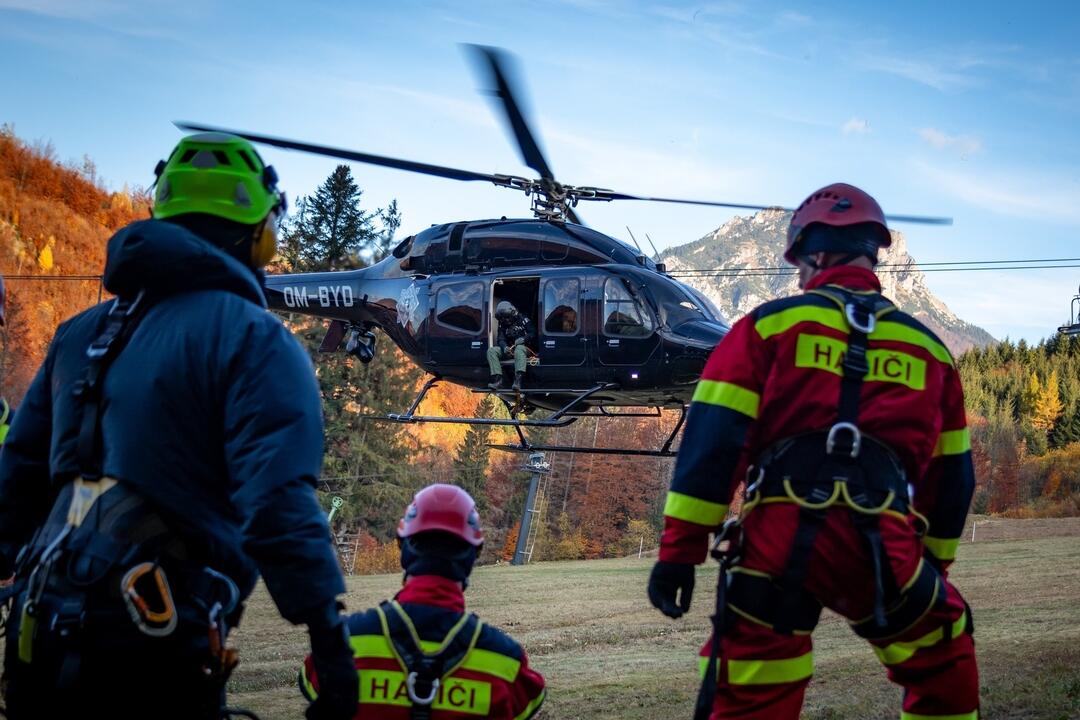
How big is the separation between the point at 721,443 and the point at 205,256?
172 centimetres

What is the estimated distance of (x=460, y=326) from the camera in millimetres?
14336

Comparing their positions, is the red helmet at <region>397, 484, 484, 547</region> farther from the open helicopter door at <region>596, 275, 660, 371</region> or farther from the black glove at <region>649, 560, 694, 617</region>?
the open helicopter door at <region>596, 275, 660, 371</region>

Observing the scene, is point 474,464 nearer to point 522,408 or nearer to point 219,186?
point 522,408

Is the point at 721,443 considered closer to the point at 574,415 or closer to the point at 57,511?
the point at 57,511

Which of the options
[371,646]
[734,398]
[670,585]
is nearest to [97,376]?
[371,646]

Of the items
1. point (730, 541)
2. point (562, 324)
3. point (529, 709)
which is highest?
point (562, 324)

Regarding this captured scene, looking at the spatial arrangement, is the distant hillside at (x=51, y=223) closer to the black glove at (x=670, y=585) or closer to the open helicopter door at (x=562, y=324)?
the open helicopter door at (x=562, y=324)

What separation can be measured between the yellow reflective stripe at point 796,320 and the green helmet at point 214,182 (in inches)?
65.4

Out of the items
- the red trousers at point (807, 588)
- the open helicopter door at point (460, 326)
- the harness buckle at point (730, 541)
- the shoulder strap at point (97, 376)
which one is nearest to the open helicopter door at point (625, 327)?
the open helicopter door at point (460, 326)

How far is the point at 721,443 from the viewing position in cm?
374

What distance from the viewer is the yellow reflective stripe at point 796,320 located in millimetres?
3857

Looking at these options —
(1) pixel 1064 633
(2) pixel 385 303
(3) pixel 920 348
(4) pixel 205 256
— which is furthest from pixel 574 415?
(4) pixel 205 256

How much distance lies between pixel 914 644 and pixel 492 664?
142 cm

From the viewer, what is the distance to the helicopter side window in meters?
13.7
